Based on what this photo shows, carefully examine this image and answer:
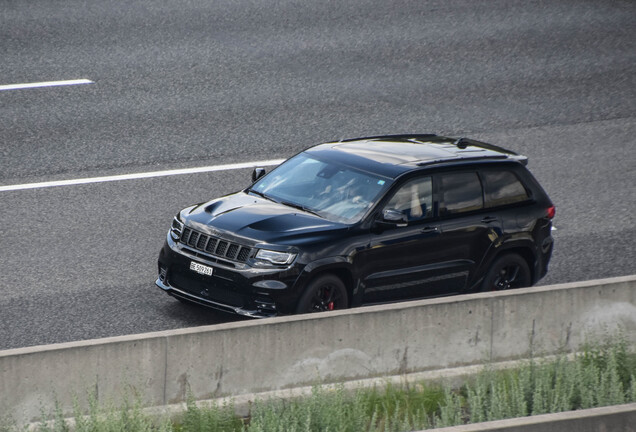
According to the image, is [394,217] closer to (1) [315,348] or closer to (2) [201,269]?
(2) [201,269]

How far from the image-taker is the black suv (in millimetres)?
10227

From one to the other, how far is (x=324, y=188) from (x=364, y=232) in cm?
85

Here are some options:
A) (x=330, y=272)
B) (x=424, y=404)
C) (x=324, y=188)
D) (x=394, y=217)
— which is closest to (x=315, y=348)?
(x=424, y=404)

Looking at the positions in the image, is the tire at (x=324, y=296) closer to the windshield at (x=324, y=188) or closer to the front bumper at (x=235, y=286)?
the front bumper at (x=235, y=286)

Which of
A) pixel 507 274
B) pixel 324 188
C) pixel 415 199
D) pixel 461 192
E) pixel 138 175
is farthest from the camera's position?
pixel 138 175

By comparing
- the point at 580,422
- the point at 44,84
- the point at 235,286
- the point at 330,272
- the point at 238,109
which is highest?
the point at 44,84

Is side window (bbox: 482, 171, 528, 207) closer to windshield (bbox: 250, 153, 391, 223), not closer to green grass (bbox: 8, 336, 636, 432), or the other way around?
windshield (bbox: 250, 153, 391, 223)

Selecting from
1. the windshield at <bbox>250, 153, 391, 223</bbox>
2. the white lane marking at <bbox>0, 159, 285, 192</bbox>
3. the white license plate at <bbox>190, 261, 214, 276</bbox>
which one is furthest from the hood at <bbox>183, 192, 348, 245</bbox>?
the white lane marking at <bbox>0, 159, 285, 192</bbox>

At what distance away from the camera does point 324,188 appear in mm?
11219

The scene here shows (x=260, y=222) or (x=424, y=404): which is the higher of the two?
(x=260, y=222)

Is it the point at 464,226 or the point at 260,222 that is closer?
the point at 260,222

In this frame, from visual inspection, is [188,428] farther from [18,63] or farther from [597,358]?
[18,63]

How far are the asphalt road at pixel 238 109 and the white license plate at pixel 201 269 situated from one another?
653mm

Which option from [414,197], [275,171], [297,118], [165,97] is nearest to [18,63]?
[165,97]
